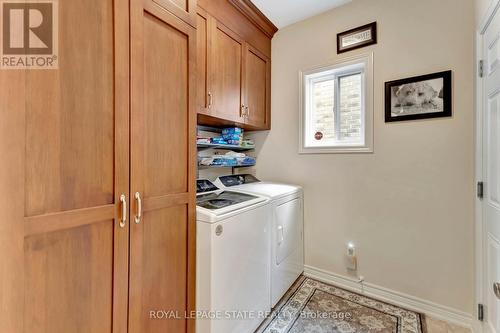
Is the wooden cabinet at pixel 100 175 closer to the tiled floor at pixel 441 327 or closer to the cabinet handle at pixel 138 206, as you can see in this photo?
the cabinet handle at pixel 138 206

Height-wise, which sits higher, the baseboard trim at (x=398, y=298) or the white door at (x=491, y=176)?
the white door at (x=491, y=176)

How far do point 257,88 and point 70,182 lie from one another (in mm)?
1921

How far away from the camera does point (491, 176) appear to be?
4.39ft

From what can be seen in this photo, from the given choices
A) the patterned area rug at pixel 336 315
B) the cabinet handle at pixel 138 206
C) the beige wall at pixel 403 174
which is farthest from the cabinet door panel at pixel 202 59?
the patterned area rug at pixel 336 315

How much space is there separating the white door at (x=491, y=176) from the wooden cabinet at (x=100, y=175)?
1692 millimetres

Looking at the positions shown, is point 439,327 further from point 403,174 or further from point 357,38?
point 357,38

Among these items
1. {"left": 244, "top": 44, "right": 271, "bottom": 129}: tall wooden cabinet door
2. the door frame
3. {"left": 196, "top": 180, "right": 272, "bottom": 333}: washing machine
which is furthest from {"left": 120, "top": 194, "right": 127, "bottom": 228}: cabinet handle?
the door frame

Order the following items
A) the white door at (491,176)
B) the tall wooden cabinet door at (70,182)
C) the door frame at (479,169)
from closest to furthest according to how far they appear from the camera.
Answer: the tall wooden cabinet door at (70,182)
the white door at (491,176)
the door frame at (479,169)

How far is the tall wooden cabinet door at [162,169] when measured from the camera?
3.25ft

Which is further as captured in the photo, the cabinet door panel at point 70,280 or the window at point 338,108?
the window at point 338,108

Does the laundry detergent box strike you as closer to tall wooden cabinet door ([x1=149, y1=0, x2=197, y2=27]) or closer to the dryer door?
the dryer door

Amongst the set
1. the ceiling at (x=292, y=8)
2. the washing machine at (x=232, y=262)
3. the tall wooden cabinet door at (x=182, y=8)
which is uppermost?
the ceiling at (x=292, y=8)

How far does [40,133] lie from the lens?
74cm

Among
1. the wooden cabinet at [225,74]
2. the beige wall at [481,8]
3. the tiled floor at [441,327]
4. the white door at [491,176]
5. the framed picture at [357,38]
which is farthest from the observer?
the framed picture at [357,38]
